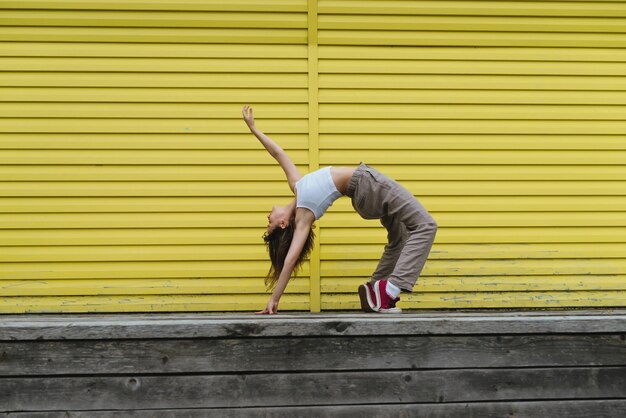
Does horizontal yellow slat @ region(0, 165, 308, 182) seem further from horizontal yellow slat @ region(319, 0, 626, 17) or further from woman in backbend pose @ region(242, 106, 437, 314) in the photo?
horizontal yellow slat @ region(319, 0, 626, 17)

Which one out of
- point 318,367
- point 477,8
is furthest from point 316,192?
point 477,8

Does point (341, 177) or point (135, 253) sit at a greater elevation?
point (341, 177)

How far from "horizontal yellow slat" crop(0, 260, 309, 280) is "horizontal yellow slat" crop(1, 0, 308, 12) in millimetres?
1735

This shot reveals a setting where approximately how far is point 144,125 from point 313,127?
115 cm

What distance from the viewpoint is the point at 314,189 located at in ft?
14.4

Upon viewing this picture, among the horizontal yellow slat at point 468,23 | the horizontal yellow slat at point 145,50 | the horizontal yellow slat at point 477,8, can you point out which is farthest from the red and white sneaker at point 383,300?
the horizontal yellow slat at point 477,8

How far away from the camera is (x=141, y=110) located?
16.6 ft

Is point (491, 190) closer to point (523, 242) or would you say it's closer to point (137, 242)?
point (523, 242)

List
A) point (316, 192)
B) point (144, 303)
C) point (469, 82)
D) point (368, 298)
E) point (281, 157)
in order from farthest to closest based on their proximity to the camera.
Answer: point (469, 82) → point (144, 303) → point (281, 157) → point (368, 298) → point (316, 192)

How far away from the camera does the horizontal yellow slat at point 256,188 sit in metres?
5.00

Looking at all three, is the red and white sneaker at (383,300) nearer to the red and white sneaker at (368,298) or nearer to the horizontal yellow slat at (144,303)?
the red and white sneaker at (368,298)

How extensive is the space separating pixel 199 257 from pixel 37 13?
78.3 inches

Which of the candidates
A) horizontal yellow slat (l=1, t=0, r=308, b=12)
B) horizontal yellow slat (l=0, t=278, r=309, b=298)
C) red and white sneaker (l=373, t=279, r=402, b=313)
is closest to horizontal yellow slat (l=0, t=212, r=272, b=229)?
horizontal yellow slat (l=0, t=278, r=309, b=298)

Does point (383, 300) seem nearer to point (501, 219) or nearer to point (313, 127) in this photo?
point (501, 219)
